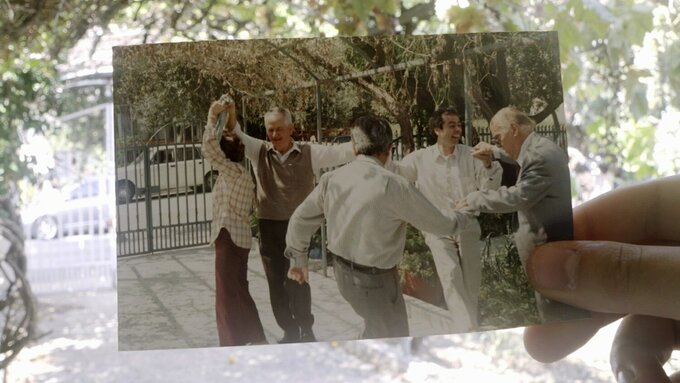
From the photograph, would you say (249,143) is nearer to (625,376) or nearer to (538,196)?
(538,196)

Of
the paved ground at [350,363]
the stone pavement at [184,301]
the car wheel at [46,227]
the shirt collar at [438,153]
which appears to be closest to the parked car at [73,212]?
the car wheel at [46,227]

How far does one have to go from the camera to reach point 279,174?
1.04 ft

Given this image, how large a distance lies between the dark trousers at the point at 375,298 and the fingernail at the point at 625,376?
0.21 meters

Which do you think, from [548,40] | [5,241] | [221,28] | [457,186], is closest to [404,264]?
[457,186]

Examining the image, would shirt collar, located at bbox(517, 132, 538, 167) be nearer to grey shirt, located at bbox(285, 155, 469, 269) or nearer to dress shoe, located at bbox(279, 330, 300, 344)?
grey shirt, located at bbox(285, 155, 469, 269)

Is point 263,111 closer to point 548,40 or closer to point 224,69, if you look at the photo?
point 224,69

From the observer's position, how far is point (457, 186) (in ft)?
1.04

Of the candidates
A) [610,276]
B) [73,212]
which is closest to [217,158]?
[610,276]

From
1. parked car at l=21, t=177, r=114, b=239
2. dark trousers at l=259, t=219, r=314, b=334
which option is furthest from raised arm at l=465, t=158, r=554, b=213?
parked car at l=21, t=177, r=114, b=239

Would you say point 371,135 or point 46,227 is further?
point 46,227

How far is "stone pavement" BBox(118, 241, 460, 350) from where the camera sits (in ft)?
1.06

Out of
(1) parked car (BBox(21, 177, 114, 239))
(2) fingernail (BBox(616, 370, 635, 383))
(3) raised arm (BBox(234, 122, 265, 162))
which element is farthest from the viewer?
(1) parked car (BBox(21, 177, 114, 239))

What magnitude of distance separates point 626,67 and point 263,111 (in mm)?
396

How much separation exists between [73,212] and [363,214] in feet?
1.35
